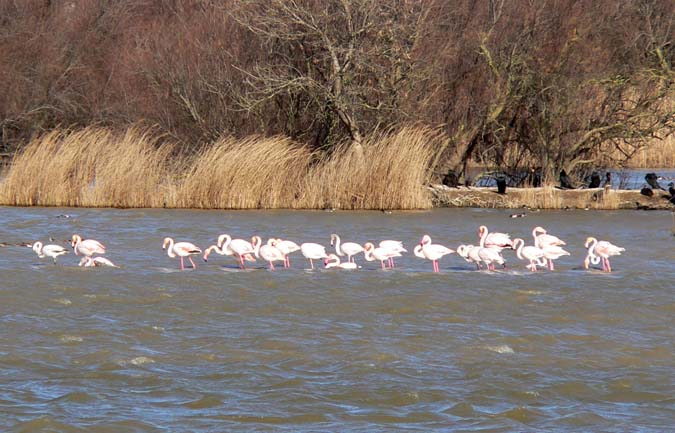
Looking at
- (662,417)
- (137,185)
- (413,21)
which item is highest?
(413,21)

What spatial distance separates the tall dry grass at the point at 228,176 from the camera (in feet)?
65.2

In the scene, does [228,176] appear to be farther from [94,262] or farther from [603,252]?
[603,252]

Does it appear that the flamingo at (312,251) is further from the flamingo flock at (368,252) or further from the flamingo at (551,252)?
the flamingo at (551,252)

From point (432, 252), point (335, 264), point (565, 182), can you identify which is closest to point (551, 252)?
point (432, 252)

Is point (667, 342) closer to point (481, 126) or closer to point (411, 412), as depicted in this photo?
point (411, 412)

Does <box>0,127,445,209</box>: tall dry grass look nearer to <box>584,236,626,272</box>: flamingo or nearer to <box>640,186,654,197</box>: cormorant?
<box>640,186,654,197</box>: cormorant

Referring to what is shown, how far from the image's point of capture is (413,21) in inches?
837

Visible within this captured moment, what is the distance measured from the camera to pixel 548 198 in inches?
803

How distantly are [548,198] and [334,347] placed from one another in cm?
1231

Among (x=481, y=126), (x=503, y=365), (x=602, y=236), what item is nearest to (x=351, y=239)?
(x=602, y=236)

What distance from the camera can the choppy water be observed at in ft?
22.7

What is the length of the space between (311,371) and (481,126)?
564 inches

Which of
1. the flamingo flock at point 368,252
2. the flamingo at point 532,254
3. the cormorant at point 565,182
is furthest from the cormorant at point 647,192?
the flamingo at point 532,254

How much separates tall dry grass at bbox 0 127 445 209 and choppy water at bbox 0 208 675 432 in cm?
568
